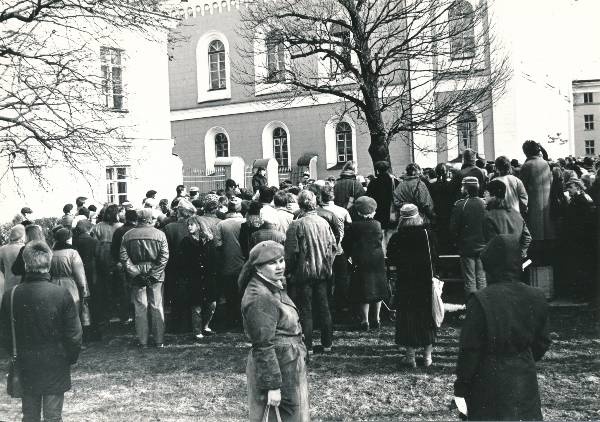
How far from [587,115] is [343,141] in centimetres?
4282

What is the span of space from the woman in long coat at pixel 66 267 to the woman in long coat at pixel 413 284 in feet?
13.9

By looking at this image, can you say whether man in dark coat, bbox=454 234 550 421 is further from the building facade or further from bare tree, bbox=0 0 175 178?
the building facade

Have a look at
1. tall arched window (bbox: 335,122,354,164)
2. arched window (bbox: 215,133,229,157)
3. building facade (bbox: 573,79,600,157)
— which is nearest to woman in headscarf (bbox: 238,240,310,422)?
tall arched window (bbox: 335,122,354,164)

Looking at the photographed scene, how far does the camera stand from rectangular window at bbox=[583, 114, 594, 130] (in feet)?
229

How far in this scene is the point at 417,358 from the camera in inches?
338

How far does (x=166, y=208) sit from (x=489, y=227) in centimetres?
666

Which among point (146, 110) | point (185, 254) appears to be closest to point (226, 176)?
point (146, 110)

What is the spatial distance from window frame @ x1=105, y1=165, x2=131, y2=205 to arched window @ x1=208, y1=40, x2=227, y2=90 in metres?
14.9

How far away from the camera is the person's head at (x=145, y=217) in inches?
396

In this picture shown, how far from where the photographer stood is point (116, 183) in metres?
25.5

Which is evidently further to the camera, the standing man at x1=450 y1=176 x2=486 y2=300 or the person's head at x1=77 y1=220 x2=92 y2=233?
the person's head at x1=77 y1=220 x2=92 y2=233

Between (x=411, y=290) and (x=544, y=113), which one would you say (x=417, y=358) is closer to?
(x=411, y=290)

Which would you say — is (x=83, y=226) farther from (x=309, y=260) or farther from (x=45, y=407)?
(x=45, y=407)

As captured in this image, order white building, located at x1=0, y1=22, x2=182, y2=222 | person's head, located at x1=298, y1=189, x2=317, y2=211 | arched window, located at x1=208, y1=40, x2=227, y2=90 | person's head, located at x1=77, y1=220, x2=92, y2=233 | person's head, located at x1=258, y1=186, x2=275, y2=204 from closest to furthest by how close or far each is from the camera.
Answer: person's head, located at x1=298, y1=189, x2=317, y2=211, person's head, located at x1=258, y1=186, x2=275, y2=204, person's head, located at x1=77, y1=220, x2=92, y2=233, white building, located at x1=0, y1=22, x2=182, y2=222, arched window, located at x1=208, y1=40, x2=227, y2=90
